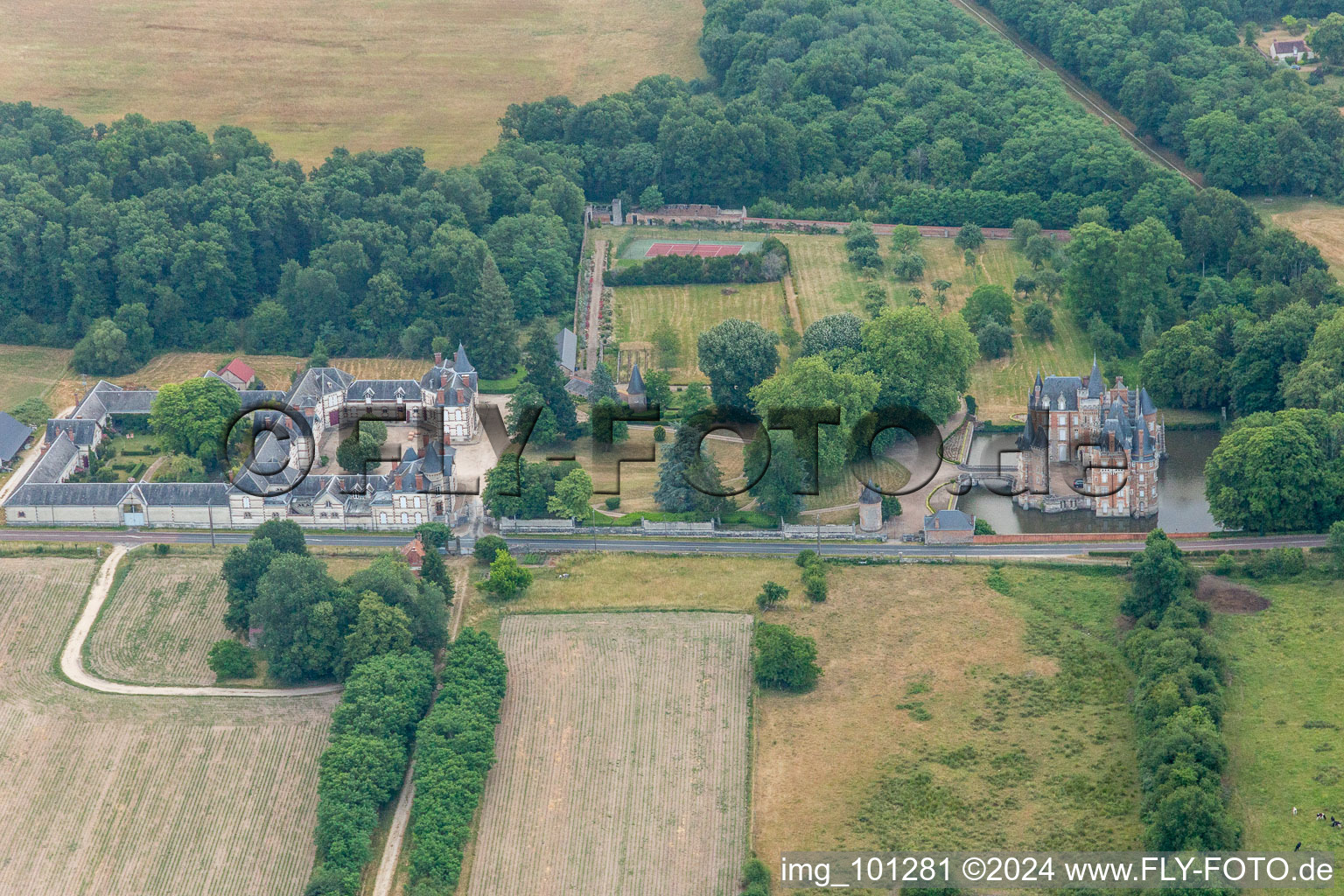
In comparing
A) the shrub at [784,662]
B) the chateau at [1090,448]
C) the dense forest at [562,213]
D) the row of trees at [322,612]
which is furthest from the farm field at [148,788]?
the chateau at [1090,448]

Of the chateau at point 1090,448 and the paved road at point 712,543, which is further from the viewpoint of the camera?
the chateau at point 1090,448

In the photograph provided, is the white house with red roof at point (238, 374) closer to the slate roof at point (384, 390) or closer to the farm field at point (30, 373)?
the slate roof at point (384, 390)

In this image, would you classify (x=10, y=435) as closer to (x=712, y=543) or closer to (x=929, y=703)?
(x=712, y=543)

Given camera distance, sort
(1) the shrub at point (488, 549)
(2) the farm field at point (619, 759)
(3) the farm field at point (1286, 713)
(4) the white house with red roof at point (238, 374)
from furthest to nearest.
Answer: (4) the white house with red roof at point (238, 374) → (1) the shrub at point (488, 549) → (2) the farm field at point (619, 759) → (3) the farm field at point (1286, 713)

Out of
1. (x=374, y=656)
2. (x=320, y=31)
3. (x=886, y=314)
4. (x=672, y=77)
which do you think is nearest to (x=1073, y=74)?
(x=672, y=77)

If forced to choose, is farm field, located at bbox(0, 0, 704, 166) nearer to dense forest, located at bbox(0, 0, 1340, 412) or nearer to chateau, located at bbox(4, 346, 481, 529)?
dense forest, located at bbox(0, 0, 1340, 412)

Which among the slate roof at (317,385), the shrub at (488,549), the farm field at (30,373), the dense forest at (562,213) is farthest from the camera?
the dense forest at (562,213)

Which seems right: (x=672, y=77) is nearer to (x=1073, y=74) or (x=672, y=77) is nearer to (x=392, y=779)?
(x=1073, y=74)
